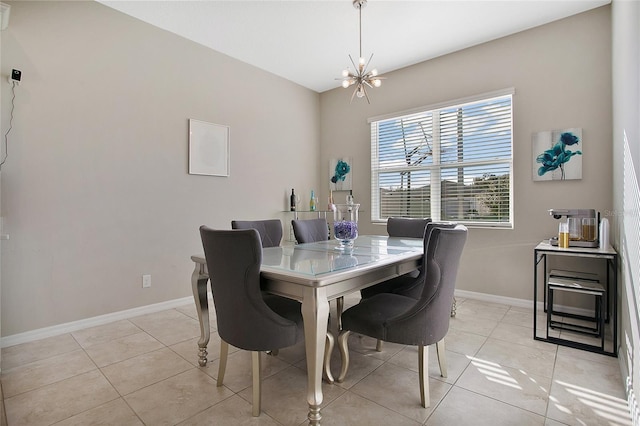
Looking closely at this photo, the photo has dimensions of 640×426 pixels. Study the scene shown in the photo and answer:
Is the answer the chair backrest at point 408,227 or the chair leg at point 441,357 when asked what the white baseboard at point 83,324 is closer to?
the chair backrest at point 408,227

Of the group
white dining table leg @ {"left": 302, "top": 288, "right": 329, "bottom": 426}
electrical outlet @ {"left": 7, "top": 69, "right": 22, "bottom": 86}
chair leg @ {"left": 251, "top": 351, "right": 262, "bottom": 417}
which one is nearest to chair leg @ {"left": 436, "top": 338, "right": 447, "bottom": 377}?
white dining table leg @ {"left": 302, "top": 288, "right": 329, "bottom": 426}

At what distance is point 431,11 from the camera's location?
2969 mm

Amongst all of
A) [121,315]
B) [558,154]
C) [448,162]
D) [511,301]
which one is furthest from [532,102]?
[121,315]

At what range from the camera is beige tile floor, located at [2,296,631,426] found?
160 cm

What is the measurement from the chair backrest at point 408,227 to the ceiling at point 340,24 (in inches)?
77.6

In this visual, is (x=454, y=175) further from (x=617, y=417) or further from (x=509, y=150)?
(x=617, y=417)

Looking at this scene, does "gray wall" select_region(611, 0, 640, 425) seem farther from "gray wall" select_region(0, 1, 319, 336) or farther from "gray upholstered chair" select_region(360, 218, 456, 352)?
"gray wall" select_region(0, 1, 319, 336)

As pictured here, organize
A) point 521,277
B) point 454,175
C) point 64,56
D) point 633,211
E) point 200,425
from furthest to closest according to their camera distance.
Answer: point 454,175
point 521,277
point 64,56
point 633,211
point 200,425

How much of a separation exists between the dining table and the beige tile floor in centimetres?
31

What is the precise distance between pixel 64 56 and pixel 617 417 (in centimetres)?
448

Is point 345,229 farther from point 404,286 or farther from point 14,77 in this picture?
point 14,77

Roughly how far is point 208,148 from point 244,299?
8.53ft

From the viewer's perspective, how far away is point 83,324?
2.79m

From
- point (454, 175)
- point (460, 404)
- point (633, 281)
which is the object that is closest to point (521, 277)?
point (454, 175)
